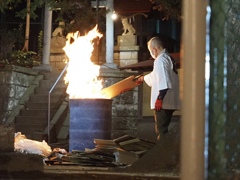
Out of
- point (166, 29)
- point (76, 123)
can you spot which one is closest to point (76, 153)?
point (76, 123)

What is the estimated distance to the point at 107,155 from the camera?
846 centimetres

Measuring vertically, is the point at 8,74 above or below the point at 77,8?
below

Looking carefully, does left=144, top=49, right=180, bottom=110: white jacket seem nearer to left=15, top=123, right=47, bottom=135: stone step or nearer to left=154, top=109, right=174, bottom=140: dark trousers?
left=154, top=109, right=174, bottom=140: dark trousers

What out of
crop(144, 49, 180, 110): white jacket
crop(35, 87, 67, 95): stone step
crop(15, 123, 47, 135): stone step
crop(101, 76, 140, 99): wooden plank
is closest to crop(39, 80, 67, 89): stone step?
crop(35, 87, 67, 95): stone step

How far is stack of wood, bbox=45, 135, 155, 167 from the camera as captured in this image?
8.25 metres

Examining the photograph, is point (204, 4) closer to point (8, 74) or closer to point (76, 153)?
point (76, 153)

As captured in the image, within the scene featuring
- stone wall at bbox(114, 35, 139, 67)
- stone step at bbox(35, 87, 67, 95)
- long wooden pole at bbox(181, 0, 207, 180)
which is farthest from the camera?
stone wall at bbox(114, 35, 139, 67)

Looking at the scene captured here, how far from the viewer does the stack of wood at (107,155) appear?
27.1 ft

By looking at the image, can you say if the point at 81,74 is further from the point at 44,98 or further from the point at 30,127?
the point at 44,98

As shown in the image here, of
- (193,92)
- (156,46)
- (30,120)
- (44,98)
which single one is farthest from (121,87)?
(193,92)

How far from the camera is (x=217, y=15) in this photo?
325 cm

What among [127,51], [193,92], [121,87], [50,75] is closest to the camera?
[193,92]

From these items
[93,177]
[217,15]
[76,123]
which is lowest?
[93,177]

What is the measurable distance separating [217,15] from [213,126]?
0.63m
